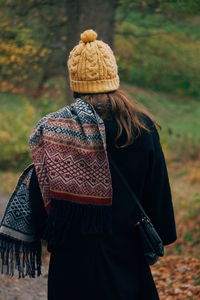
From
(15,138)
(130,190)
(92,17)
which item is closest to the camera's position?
(130,190)

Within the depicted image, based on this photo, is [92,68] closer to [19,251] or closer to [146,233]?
[146,233]

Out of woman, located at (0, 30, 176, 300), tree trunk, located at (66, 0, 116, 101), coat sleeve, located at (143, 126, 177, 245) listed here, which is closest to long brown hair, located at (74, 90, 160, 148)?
woman, located at (0, 30, 176, 300)

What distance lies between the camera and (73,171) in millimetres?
3164

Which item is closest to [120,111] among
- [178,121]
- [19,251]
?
[19,251]

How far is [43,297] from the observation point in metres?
6.35

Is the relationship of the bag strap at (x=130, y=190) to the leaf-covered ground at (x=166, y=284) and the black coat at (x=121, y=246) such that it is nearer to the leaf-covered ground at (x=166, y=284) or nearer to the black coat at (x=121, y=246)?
the black coat at (x=121, y=246)

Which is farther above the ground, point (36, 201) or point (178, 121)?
point (36, 201)

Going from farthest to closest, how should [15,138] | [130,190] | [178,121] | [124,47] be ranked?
[178,121] < [15,138] < [124,47] < [130,190]

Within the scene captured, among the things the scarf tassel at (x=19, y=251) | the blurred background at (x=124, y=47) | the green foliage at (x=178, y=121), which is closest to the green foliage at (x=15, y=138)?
the blurred background at (x=124, y=47)

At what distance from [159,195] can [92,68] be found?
0.73 metres

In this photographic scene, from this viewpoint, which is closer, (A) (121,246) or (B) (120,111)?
(B) (120,111)

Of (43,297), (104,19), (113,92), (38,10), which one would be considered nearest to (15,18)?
(38,10)

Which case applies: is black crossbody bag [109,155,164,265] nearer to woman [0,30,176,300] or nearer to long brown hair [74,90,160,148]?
woman [0,30,176,300]

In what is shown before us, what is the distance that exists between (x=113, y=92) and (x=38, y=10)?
307 inches
